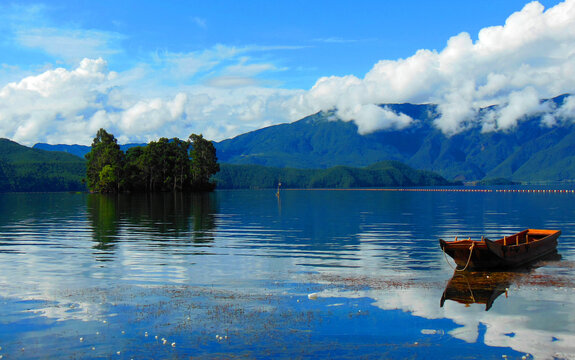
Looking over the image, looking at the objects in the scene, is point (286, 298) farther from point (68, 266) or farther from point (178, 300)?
point (68, 266)

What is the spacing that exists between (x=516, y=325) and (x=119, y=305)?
1940 centimetres

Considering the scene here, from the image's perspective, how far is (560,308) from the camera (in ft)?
90.5

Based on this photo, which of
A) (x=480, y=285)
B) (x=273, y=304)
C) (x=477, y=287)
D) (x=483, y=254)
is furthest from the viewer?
(x=483, y=254)

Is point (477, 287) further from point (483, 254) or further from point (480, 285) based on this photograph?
point (483, 254)

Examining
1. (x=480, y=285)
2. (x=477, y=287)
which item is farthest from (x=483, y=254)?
(x=477, y=287)

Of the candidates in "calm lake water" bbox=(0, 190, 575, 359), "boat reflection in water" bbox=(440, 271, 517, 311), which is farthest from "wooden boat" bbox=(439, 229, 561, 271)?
"calm lake water" bbox=(0, 190, 575, 359)

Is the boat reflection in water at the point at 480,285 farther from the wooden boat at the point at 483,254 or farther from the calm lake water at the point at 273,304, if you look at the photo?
the wooden boat at the point at 483,254

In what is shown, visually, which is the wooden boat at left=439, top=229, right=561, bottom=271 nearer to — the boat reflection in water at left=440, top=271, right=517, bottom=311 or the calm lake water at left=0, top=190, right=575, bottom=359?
the boat reflection in water at left=440, top=271, right=517, bottom=311

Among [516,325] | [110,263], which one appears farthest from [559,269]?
[110,263]

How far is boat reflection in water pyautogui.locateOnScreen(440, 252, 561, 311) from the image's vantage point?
2995cm

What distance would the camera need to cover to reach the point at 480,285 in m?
33.9

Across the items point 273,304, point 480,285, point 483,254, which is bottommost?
point 480,285

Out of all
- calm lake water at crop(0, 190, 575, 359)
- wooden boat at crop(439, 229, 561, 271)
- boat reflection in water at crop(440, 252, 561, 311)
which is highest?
wooden boat at crop(439, 229, 561, 271)

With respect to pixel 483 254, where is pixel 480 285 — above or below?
below
